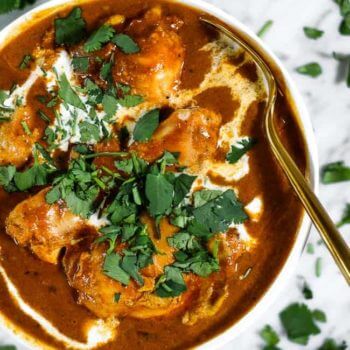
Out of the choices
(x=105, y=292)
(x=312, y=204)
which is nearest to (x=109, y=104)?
(x=105, y=292)

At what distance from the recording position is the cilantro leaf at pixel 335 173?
107 inches

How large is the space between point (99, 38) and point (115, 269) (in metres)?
0.96

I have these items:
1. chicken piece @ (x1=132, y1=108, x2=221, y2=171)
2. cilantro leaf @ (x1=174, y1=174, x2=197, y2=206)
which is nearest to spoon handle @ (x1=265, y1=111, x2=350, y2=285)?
chicken piece @ (x1=132, y1=108, x2=221, y2=171)

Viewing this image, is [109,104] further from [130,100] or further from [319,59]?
[319,59]

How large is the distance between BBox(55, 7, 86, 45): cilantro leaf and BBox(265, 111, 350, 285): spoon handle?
34.4 inches

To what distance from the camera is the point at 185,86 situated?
8.25 feet

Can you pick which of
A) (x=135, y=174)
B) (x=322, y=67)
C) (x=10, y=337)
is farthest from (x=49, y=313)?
(x=322, y=67)

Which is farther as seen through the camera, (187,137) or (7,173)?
(7,173)

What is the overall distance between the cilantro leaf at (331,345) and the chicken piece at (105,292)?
743 millimetres

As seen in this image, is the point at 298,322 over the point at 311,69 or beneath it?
beneath

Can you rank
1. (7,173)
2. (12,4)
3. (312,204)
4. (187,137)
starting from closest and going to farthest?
(312,204) → (187,137) → (7,173) → (12,4)

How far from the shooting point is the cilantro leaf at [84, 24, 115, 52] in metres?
2.42

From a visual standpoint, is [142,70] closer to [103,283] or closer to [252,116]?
[252,116]

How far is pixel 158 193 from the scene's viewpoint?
2.35 metres
